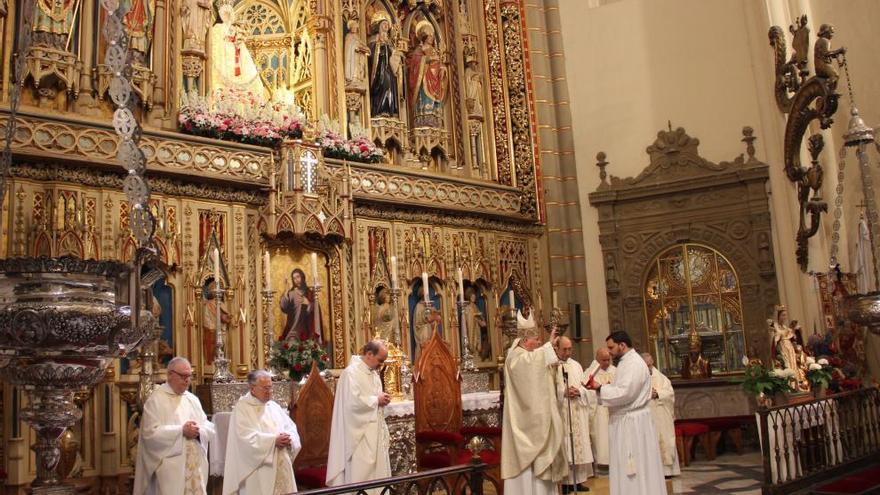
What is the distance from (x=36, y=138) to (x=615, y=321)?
9.36m

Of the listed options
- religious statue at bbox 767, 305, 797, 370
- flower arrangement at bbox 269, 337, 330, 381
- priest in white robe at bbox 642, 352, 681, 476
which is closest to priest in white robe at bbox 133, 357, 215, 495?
flower arrangement at bbox 269, 337, 330, 381

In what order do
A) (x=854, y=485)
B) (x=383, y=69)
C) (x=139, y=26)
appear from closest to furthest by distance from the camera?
(x=854, y=485) < (x=139, y=26) < (x=383, y=69)

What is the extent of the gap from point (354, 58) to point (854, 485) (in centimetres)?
898

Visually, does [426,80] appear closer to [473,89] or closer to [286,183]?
[473,89]

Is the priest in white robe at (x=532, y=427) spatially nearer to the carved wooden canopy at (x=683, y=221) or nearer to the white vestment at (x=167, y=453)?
the white vestment at (x=167, y=453)

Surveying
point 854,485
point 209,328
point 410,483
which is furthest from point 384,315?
point 410,483

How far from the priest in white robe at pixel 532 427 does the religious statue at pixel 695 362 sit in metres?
6.74

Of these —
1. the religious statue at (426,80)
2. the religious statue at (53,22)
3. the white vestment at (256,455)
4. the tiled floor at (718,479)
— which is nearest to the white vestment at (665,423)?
the tiled floor at (718,479)

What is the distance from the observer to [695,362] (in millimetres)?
13469

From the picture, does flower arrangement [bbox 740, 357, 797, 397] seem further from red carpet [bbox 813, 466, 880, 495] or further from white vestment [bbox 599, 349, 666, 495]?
white vestment [bbox 599, 349, 666, 495]

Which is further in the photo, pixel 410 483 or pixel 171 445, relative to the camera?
pixel 171 445

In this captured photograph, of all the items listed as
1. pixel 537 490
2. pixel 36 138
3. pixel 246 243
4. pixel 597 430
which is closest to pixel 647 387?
pixel 537 490

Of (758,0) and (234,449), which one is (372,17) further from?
(234,449)

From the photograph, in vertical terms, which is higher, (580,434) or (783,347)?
(783,347)
